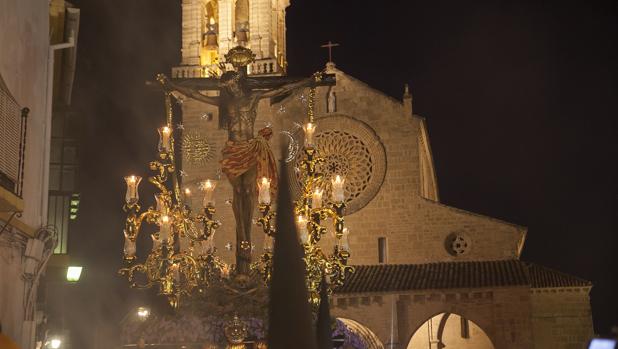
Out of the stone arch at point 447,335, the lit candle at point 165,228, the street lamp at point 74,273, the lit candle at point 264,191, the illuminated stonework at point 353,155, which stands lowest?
the stone arch at point 447,335

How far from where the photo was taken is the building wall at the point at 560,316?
982 inches

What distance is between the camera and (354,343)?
75.9ft

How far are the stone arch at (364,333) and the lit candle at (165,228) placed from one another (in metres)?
11.4

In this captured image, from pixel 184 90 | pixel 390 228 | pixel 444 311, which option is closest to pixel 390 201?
pixel 390 228

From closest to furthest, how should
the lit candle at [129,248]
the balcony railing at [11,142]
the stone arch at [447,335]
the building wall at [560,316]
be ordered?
1. the balcony railing at [11,142]
2. the lit candle at [129,248]
3. the building wall at [560,316]
4. the stone arch at [447,335]

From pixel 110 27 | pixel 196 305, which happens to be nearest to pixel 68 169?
pixel 110 27

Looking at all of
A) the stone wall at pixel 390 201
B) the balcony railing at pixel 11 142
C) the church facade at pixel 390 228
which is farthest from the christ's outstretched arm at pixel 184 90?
the stone wall at pixel 390 201

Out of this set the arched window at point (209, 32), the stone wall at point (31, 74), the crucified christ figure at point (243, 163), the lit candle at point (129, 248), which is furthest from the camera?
the arched window at point (209, 32)

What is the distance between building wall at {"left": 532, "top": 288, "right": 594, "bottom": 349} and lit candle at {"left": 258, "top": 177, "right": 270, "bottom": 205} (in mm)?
15559

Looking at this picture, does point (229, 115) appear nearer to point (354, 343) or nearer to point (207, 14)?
point (354, 343)

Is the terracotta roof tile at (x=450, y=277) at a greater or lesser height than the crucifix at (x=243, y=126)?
lesser

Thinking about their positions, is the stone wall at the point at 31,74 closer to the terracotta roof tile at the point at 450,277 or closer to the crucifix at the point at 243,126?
the crucifix at the point at 243,126

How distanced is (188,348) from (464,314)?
757 centimetres

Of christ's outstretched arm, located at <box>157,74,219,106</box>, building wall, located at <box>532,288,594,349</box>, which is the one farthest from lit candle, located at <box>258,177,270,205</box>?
building wall, located at <box>532,288,594,349</box>
